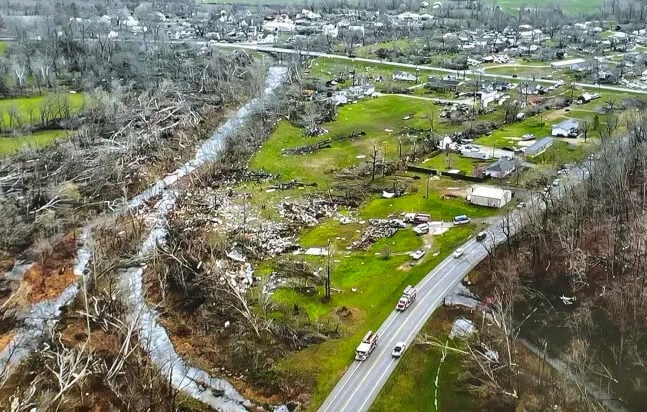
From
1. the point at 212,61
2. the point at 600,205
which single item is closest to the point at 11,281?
the point at 600,205

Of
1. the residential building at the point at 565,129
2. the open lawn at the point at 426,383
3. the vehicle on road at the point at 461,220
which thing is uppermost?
the residential building at the point at 565,129

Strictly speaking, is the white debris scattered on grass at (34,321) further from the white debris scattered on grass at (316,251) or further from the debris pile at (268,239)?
the white debris scattered on grass at (316,251)

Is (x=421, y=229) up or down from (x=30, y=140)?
down

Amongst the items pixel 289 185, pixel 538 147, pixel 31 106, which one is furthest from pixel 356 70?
pixel 289 185

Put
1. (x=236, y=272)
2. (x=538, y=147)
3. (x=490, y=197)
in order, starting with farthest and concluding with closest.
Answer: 1. (x=538, y=147)
2. (x=490, y=197)
3. (x=236, y=272)

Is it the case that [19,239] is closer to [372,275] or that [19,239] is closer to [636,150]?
[372,275]

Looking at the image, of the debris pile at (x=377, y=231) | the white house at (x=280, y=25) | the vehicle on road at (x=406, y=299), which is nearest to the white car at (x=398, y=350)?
the vehicle on road at (x=406, y=299)

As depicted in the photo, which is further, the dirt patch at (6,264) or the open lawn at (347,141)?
the open lawn at (347,141)

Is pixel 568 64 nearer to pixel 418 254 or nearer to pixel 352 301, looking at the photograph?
pixel 418 254
